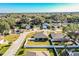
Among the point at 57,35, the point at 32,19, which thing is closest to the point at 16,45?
the point at 32,19

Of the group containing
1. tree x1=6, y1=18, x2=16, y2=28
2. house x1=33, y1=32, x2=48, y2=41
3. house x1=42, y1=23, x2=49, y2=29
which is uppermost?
tree x1=6, y1=18, x2=16, y2=28

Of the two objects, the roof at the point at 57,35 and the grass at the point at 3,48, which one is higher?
the roof at the point at 57,35

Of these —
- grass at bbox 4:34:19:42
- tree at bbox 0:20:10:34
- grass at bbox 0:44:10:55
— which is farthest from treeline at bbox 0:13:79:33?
grass at bbox 0:44:10:55

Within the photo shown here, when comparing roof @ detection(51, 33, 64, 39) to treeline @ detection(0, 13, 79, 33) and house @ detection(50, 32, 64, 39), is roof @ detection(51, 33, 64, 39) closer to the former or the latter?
house @ detection(50, 32, 64, 39)

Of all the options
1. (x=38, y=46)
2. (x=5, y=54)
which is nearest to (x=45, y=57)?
(x=38, y=46)

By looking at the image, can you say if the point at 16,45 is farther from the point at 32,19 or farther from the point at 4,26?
the point at 32,19

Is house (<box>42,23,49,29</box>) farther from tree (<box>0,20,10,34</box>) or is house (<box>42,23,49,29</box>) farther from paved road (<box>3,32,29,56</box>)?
tree (<box>0,20,10,34</box>)

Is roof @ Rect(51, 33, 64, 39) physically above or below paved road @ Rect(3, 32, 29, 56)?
above

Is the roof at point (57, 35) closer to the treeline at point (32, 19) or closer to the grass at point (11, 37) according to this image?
the treeline at point (32, 19)

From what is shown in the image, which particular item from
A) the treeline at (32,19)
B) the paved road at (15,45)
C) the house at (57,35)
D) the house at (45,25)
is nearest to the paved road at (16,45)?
the paved road at (15,45)
